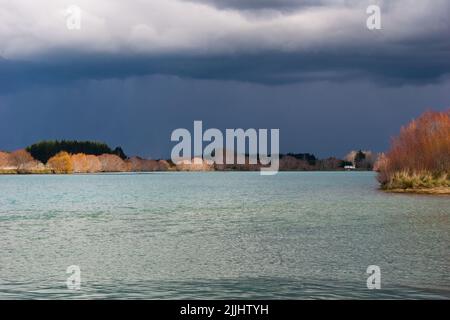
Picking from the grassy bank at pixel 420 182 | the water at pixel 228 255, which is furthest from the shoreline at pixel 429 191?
the water at pixel 228 255

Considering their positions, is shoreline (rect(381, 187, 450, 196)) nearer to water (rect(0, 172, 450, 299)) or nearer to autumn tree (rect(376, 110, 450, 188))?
autumn tree (rect(376, 110, 450, 188))

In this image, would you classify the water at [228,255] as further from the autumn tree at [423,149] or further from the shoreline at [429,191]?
the autumn tree at [423,149]

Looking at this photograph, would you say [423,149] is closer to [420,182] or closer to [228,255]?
[420,182]

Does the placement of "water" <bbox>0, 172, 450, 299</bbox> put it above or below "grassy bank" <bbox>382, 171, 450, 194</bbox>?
below

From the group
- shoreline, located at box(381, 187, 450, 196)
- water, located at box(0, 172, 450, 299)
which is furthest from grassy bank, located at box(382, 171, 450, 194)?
water, located at box(0, 172, 450, 299)

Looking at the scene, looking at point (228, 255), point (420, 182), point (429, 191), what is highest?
point (420, 182)

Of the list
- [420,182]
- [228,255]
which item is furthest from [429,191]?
[228,255]

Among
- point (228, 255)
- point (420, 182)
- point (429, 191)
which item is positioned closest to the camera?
point (228, 255)

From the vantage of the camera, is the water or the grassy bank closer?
the water

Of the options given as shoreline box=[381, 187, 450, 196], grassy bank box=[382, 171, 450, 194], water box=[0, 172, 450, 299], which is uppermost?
grassy bank box=[382, 171, 450, 194]

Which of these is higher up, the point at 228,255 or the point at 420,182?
the point at 420,182

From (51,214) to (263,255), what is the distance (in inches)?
1256

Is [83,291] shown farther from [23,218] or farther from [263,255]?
[23,218]
